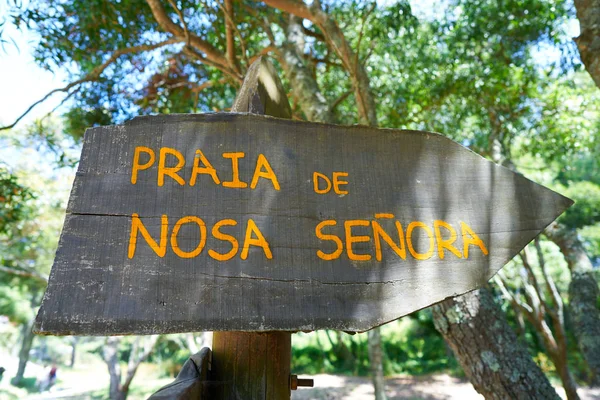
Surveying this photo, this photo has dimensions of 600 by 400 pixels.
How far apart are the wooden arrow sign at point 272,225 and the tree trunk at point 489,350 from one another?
1077mm

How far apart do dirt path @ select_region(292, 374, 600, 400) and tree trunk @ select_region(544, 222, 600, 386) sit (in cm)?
578

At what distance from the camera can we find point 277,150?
1.16 metres

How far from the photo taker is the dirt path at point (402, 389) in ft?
33.3

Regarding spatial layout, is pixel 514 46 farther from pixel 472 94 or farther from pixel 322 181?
pixel 322 181

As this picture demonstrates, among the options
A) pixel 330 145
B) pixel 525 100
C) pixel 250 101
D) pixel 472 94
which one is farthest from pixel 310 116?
pixel 525 100

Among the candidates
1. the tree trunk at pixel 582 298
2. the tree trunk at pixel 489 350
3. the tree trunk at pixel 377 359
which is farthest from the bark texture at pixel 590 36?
the tree trunk at pixel 377 359

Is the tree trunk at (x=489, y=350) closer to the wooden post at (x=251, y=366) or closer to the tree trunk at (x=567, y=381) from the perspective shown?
the wooden post at (x=251, y=366)

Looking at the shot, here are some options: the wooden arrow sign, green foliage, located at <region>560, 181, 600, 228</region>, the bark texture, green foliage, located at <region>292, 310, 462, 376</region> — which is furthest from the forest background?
green foliage, located at <region>560, 181, 600, 228</region>

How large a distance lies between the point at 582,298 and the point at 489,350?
2.82 meters

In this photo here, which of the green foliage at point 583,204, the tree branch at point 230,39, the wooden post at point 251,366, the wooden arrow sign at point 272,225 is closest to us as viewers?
the wooden arrow sign at point 272,225

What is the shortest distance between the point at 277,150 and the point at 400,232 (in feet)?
1.31

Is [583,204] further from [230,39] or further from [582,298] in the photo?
[230,39]

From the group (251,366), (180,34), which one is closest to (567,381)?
(251,366)

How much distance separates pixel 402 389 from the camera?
37.0 ft
